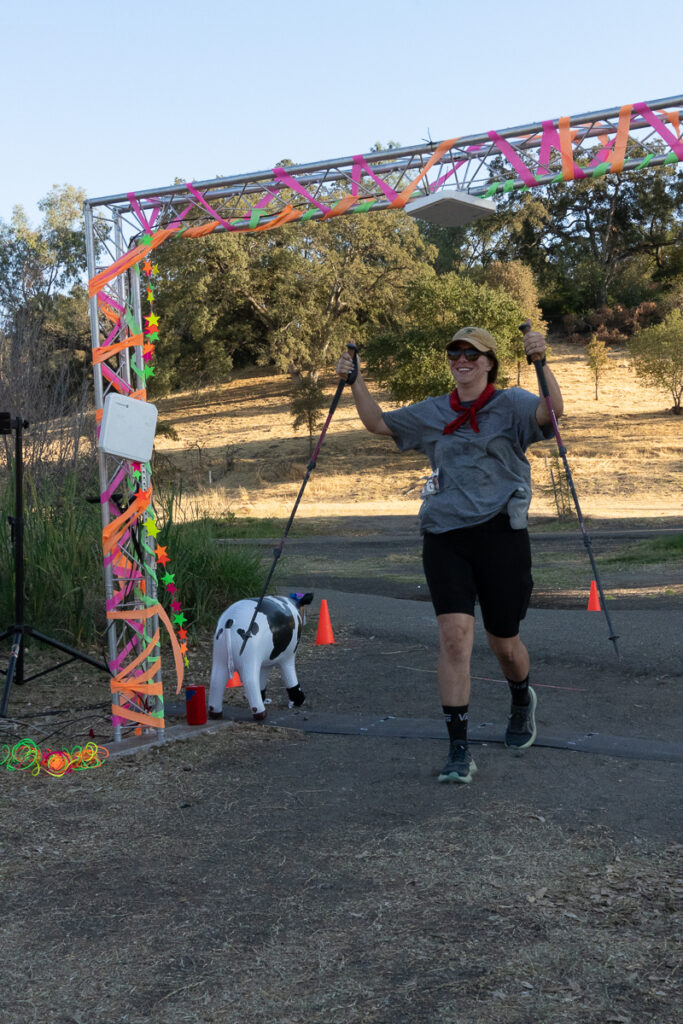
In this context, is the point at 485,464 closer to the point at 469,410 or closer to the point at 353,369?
the point at 469,410

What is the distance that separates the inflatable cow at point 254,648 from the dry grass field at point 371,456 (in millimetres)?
15006

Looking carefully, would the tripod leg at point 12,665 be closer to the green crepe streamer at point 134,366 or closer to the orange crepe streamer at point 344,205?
the green crepe streamer at point 134,366

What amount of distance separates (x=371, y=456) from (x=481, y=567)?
3283 centimetres

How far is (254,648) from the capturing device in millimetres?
5922

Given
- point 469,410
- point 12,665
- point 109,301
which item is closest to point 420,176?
point 469,410

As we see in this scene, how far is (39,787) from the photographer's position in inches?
193


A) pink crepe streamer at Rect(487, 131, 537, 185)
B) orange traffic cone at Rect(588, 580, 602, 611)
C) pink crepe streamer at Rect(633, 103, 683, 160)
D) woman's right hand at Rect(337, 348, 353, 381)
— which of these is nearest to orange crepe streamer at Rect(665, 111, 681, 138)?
pink crepe streamer at Rect(633, 103, 683, 160)

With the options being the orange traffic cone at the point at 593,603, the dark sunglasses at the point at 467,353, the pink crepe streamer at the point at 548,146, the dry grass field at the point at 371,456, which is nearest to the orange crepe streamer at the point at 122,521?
the dark sunglasses at the point at 467,353

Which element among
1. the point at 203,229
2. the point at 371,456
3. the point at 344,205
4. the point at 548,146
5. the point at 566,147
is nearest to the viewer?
the point at 566,147

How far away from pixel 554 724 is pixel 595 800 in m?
1.40

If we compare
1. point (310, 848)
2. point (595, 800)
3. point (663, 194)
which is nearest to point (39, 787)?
point (310, 848)

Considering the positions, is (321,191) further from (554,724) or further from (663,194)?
(663,194)

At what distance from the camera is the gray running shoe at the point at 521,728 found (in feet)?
16.9

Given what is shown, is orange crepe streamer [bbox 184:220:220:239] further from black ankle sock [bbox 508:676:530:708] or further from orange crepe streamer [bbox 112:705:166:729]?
black ankle sock [bbox 508:676:530:708]
